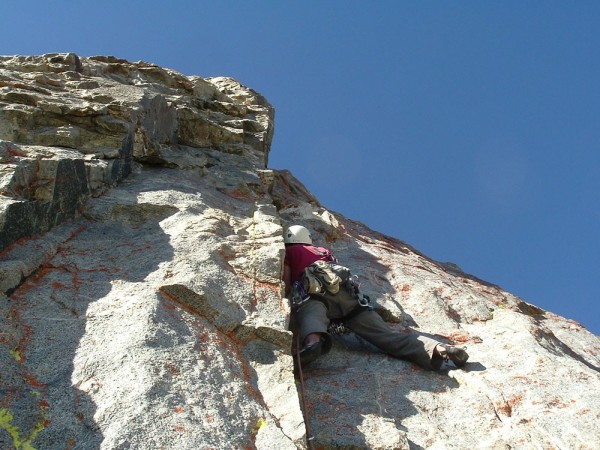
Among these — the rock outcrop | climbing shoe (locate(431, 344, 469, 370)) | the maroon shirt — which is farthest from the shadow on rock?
climbing shoe (locate(431, 344, 469, 370))

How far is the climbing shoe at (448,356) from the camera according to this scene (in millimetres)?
8812

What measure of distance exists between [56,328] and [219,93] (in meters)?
17.0

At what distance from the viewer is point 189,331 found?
712cm

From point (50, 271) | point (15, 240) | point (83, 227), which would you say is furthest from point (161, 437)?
point (83, 227)

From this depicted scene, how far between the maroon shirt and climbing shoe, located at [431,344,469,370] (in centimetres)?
235

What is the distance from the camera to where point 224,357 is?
7023 mm

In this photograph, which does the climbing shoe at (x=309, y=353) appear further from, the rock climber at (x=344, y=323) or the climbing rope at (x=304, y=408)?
the climbing rope at (x=304, y=408)

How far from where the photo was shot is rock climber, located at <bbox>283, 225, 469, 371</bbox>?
341 inches

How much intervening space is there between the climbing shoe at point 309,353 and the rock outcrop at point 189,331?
0.19m

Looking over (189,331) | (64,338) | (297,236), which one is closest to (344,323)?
(297,236)

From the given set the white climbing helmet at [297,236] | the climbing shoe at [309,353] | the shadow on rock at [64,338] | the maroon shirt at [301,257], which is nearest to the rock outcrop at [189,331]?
the shadow on rock at [64,338]

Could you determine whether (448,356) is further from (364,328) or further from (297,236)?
(297,236)

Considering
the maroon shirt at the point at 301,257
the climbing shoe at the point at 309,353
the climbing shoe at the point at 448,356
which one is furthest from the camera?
the maroon shirt at the point at 301,257

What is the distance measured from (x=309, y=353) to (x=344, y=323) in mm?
1262
